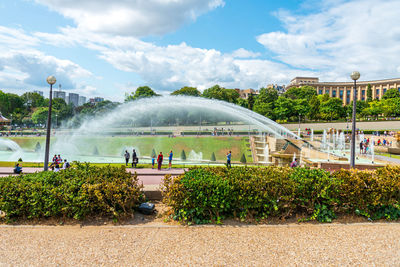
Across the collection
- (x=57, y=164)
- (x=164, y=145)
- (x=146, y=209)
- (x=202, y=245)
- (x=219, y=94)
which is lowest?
(x=202, y=245)

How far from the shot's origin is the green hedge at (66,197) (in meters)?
7.03

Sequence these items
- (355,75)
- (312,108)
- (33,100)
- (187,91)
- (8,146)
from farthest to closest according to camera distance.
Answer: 1. (33,100)
2. (187,91)
3. (312,108)
4. (8,146)
5. (355,75)

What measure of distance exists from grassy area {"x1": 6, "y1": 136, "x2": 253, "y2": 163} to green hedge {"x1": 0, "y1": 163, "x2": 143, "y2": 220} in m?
21.2

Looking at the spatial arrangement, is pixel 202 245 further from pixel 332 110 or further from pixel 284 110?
pixel 332 110

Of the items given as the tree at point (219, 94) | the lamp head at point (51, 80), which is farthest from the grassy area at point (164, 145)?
the tree at point (219, 94)

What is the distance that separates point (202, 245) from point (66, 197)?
407 centimetres

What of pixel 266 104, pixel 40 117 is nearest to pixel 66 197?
pixel 266 104

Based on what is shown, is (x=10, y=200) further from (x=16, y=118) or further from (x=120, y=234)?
(x=16, y=118)

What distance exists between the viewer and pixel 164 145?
33.6 m

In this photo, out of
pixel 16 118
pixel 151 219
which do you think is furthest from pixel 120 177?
pixel 16 118

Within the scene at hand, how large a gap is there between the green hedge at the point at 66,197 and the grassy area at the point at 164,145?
2117 cm

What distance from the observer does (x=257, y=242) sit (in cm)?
615

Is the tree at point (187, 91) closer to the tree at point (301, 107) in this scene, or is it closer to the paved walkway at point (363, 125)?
the tree at point (301, 107)

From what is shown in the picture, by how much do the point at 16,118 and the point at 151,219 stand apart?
122 metres
